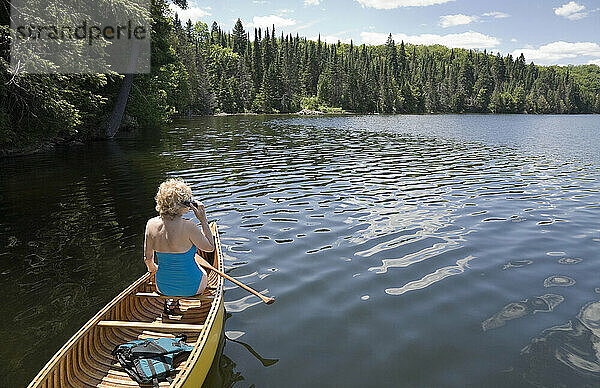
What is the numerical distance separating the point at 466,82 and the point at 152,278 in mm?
159999

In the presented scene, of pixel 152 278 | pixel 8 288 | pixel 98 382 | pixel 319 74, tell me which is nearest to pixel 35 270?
pixel 8 288

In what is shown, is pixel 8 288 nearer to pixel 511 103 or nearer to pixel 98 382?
pixel 98 382

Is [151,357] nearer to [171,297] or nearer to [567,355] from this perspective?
[171,297]

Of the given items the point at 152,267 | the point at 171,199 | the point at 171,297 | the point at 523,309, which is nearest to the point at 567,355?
the point at 523,309

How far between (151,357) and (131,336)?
35.1 inches

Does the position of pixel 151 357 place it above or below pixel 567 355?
above

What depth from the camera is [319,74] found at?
14462cm

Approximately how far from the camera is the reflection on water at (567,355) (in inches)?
203

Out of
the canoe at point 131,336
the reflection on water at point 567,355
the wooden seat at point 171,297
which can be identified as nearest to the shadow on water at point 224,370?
the canoe at point 131,336

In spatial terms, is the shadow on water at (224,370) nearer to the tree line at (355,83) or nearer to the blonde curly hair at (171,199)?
the blonde curly hair at (171,199)

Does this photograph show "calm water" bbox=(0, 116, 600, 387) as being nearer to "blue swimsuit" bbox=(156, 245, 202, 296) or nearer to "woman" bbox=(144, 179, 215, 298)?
"blue swimsuit" bbox=(156, 245, 202, 296)

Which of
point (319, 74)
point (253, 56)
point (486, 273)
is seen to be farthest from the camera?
point (319, 74)

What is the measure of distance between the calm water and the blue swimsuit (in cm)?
93

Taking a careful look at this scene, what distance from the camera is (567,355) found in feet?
18.5
